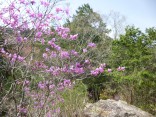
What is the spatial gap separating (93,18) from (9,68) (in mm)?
16794

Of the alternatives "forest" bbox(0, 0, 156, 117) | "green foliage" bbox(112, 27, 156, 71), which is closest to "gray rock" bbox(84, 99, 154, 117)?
"forest" bbox(0, 0, 156, 117)

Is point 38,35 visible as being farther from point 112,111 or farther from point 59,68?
point 112,111

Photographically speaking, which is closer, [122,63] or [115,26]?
[122,63]

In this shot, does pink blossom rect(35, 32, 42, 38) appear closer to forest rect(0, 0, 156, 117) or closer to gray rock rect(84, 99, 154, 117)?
forest rect(0, 0, 156, 117)

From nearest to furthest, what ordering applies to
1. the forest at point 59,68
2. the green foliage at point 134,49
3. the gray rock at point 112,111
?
the forest at point 59,68
the gray rock at point 112,111
the green foliage at point 134,49

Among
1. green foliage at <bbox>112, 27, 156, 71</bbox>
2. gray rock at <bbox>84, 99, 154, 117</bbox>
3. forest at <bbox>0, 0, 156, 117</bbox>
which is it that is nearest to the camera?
forest at <bbox>0, 0, 156, 117</bbox>

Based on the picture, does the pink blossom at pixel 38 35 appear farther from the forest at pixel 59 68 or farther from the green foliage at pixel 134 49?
the green foliage at pixel 134 49

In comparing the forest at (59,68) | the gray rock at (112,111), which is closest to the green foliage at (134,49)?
the forest at (59,68)

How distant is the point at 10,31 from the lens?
4.68m

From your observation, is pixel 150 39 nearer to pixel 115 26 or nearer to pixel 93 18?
pixel 93 18

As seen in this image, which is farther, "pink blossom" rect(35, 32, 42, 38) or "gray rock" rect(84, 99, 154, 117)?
"gray rock" rect(84, 99, 154, 117)

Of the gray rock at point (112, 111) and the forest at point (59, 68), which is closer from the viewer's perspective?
the forest at point (59, 68)

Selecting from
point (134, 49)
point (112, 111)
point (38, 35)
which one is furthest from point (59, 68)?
point (134, 49)

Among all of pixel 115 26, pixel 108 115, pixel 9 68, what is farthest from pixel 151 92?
pixel 115 26
